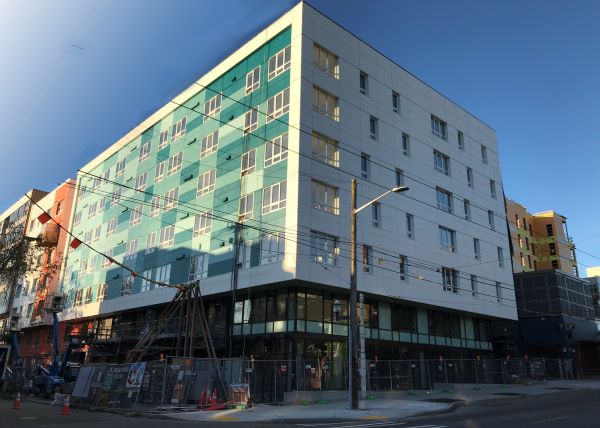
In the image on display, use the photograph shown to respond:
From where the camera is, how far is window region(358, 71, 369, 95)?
119 ft

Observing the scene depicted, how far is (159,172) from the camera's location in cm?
4375

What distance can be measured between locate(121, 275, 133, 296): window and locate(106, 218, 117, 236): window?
6.14m

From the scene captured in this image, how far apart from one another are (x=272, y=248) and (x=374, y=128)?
1246cm

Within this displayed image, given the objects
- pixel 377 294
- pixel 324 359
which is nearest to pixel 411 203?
pixel 377 294

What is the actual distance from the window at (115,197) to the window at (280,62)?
74.5 ft

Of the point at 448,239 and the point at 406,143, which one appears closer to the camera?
the point at 406,143

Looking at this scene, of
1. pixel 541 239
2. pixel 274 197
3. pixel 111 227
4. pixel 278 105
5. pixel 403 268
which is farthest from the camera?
pixel 541 239

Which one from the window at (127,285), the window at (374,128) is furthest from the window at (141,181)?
the window at (374,128)

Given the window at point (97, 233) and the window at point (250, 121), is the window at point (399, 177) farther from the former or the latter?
the window at point (97, 233)

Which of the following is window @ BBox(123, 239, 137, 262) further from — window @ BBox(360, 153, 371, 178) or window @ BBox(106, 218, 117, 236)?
window @ BBox(360, 153, 371, 178)

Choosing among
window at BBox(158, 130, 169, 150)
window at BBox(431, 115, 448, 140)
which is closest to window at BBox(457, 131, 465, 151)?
window at BBox(431, 115, 448, 140)

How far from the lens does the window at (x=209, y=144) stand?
38.0 m

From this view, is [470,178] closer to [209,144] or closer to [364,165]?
[364,165]

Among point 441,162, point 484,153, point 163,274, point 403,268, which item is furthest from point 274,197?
point 484,153
